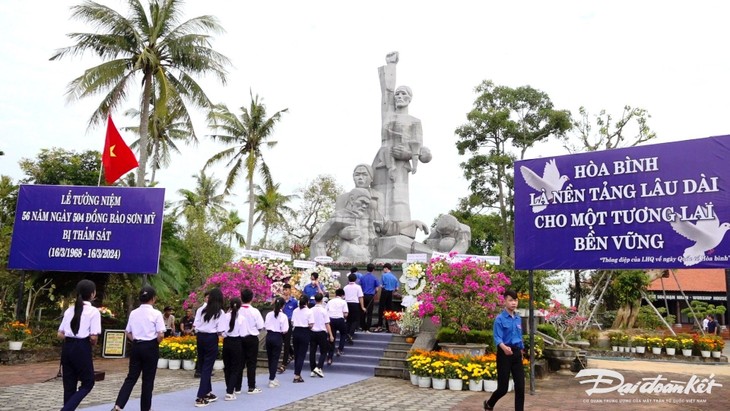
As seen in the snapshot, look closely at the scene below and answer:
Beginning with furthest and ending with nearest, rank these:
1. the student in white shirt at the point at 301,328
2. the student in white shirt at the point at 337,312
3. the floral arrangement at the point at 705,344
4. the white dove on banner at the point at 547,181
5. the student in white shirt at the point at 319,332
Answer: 1. the floral arrangement at the point at 705,344
2. the student in white shirt at the point at 337,312
3. the student in white shirt at the point at 319,332
4. the student in white shirt at the point at 301,328
5. the white dove on banner at the point at 547,181

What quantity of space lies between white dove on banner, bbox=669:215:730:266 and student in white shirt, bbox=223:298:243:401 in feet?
20.4

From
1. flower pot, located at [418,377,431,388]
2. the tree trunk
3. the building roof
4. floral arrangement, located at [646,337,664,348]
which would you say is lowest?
flower pot, located at [418,377,431,388]

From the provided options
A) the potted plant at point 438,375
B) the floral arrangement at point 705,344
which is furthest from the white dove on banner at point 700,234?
the floral arrangement at point 705,344

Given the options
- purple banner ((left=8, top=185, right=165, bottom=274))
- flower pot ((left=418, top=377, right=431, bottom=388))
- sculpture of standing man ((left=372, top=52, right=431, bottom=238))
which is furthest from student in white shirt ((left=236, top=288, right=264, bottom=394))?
sculpture of standing man ((left=372, top=52, right=431, bottom=238))

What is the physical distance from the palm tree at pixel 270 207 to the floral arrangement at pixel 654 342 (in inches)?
813

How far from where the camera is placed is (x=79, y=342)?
5.90 meters

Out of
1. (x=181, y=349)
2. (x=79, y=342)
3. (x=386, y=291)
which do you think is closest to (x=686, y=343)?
(x=386, y=291)

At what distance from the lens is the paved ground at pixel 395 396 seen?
24.9 feet

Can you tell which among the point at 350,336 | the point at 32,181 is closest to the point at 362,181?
the point at 350,336

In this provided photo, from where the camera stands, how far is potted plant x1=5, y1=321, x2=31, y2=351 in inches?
478

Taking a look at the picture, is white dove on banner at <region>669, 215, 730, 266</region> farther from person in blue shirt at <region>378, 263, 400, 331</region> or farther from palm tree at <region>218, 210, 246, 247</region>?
palm tree at <region>218, 210, 246, 247</region>

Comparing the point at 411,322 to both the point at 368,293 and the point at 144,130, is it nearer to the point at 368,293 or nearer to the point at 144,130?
the point at 368,293

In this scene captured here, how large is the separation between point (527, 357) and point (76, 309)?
8.03 meters

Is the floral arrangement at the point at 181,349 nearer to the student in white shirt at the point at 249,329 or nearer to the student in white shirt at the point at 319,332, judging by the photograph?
the student in white shirt at the point at 319,332
